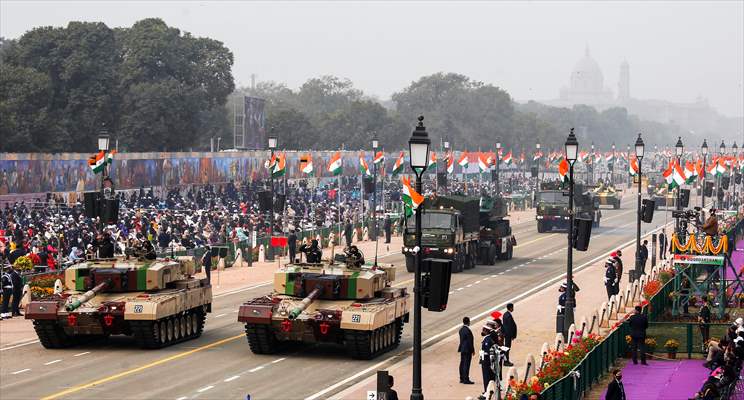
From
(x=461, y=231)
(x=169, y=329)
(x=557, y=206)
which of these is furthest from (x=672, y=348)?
(x=557, y=206)

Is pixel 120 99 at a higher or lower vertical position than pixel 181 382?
higher

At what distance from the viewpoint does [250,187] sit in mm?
89125

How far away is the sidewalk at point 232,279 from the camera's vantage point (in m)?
35.7

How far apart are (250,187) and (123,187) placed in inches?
630

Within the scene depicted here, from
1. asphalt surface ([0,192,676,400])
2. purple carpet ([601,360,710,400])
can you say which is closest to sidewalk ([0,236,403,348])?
asphalt surface ([0,192,676,400])

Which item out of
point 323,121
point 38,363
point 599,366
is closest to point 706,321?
point 599,366

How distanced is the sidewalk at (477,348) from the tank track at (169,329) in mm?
6083

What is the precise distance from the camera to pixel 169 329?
3378 centimetres

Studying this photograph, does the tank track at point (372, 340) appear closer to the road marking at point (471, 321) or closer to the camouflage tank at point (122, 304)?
the road marking at point (471, 321)

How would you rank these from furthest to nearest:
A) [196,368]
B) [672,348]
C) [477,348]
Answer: [477,348] < [672,348] < [196,368]

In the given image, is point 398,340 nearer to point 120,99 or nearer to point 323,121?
point 120,99

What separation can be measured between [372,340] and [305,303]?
78.6 inches

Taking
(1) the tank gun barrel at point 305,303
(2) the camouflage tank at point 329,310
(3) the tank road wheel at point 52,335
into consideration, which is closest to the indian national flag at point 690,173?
(2) the camouflage tank at point 329,310

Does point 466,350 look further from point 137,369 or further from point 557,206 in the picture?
point 557,206
